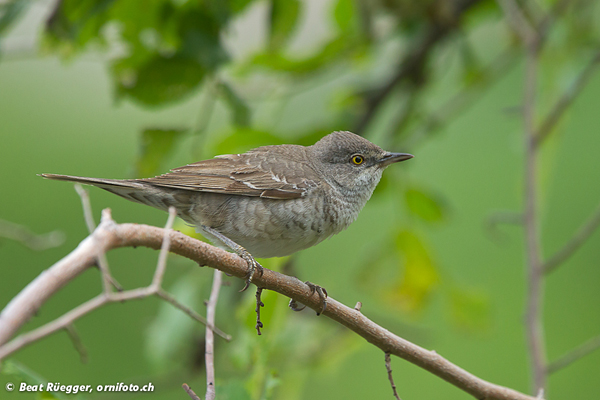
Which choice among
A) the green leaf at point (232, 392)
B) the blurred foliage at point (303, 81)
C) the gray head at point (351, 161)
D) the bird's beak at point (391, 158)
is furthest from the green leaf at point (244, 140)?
the green leaf at point (232, 392)

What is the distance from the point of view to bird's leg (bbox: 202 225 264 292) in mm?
2113

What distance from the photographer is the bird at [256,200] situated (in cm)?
271

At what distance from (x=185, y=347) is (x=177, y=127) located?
58.7 inches

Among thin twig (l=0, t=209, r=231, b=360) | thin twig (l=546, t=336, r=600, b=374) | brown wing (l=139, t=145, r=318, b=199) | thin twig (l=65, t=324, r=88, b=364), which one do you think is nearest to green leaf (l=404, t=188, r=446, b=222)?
brown wing (l=139, t=145, r=318, b=199)

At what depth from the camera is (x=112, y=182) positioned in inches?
89.7

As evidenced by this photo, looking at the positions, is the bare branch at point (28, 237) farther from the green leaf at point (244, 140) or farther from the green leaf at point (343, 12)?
the green leaf at point (343, 12)

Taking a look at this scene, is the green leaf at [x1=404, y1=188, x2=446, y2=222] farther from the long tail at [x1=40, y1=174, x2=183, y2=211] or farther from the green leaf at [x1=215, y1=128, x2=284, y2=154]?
the long tail at [x1=40, y1=174, x2=183, y2=211]

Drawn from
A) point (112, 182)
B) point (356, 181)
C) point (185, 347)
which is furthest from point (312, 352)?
point (112, 182)

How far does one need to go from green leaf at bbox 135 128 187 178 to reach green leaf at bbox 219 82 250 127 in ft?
0.86

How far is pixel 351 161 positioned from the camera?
339 centimetres

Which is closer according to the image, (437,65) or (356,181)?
(356,181)

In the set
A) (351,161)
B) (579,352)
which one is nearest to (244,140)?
(351,161)

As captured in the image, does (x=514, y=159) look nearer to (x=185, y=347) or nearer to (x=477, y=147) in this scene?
(x=477, y=147)

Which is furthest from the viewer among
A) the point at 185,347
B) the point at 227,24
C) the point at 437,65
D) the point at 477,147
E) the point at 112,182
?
the point at 477,147
